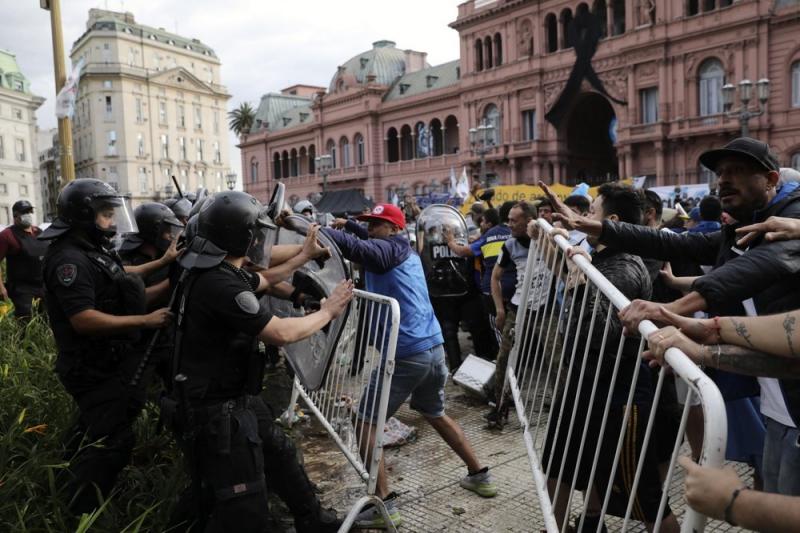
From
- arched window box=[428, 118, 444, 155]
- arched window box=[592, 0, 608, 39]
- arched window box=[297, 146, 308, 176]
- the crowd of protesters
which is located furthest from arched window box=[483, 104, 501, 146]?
the crowd of protesters

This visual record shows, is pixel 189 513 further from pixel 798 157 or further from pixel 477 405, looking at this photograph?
pixel 798 157

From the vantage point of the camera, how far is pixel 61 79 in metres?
8.86

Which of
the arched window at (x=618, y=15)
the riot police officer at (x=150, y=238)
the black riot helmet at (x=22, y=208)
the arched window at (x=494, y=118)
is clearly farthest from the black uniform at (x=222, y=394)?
the arched window at (x=494, y=118)

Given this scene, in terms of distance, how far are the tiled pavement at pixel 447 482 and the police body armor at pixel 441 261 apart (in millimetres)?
1876

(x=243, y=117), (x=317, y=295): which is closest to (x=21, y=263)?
(x=317, y=295)

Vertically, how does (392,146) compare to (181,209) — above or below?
above

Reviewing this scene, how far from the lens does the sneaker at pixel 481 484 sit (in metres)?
4.17

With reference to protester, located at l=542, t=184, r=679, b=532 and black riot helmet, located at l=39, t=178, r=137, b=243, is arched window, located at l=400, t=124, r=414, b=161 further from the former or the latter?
protester, located at l=542, t=184, r=679, b=532

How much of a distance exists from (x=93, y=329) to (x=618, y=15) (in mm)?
37274

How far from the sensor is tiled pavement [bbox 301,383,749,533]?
12.6 feet

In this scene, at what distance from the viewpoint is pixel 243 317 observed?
8.74 feet

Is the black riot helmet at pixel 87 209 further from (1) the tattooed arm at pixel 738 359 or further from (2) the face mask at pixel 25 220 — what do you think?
(2) the face mask at pixel 25 220

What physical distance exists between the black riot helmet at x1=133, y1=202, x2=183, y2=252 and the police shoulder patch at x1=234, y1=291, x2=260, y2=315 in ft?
7.41

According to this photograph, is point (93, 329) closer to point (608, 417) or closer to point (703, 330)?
point (608, 417)
